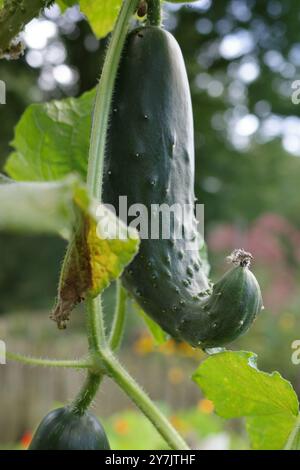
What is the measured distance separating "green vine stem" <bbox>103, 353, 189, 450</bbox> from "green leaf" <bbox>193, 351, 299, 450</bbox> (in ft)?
0.37

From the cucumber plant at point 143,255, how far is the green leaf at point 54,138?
0.24 metres

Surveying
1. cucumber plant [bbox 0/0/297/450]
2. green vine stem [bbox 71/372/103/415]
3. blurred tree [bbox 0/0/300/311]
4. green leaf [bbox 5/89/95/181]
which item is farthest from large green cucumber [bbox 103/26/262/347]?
blurred tree [bbox 0/0/300/311]

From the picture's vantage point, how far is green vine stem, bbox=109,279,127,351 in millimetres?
833

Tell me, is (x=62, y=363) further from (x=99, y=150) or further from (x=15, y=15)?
(x=15, y=15)

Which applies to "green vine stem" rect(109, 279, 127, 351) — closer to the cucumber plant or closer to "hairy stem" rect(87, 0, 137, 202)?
the cucumber plant

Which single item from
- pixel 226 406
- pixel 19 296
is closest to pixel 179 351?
pixel 19 296

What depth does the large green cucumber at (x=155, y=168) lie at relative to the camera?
2.30ft

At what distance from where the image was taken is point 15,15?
2.46ft

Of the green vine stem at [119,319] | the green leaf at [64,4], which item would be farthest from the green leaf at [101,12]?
the green vine stem at [119,319]

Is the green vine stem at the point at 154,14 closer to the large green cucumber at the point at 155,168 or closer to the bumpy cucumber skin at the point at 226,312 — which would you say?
the large green cucumber at the point at 155,168

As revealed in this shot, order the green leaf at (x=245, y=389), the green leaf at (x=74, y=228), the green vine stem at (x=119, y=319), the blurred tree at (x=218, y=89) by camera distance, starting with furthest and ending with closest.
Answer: the blurred tree at (x=218, y=89), the green vine stem at (x=119, y=319), the green leaf at (x=245, y=389), the green leaf at (x=74, y=228)

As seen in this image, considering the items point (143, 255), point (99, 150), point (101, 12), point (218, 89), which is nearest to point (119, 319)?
point (143, 255)

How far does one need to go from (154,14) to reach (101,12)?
17 centimetres

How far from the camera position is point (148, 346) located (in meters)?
5.21
